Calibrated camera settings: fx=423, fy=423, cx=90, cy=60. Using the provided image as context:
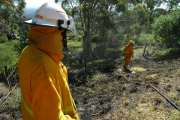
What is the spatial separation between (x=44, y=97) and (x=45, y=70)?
0.55ft

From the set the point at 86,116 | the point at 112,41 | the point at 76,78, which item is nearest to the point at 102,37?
the point at 112,41

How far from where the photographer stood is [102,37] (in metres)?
40.2

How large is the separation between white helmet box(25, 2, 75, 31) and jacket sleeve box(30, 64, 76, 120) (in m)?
0.36

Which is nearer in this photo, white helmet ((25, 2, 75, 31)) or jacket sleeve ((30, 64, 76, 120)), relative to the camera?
jacket sleeve ((30, 64, 76, 120))

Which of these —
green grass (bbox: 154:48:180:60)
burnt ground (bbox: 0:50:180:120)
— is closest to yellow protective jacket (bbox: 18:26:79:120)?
burnt ground (bbox: 0:50:180:120)

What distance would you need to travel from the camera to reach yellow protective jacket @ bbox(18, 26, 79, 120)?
2533 millimetres

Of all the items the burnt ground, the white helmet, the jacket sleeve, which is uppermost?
the white helmet

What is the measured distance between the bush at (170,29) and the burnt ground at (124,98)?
10.3m

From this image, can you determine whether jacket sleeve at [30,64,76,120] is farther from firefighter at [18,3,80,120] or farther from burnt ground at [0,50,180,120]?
burnt ground at [0,50,180,120]

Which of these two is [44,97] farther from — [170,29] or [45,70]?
[170,29]

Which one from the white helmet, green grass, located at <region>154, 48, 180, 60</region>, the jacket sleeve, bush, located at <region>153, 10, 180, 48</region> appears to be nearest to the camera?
the jacket sleeve

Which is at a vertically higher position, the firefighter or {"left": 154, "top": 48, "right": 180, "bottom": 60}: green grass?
the firefighter

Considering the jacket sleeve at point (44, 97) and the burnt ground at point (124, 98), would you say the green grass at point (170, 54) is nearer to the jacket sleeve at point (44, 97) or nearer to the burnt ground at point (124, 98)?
the burnt ground at point (124, 98)

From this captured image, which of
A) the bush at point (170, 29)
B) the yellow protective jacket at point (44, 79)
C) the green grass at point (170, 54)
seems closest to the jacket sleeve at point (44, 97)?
the yellow protective jacket at point (44, 79)
